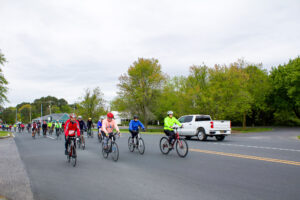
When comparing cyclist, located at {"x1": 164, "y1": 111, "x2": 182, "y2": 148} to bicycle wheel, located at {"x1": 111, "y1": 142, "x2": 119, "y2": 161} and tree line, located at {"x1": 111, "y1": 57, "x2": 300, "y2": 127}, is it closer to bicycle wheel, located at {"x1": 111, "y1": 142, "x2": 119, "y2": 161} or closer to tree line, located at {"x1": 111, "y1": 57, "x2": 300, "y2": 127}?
bicycle wheel, located at {"x1": 111, "y1": 142, "x2": 119, "y2": 161}

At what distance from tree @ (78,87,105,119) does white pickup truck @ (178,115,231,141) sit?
140ft

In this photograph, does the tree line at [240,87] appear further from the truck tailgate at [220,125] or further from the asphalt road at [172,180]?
the asphalt road at [172,180]

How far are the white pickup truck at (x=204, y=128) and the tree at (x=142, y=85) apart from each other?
28218mm

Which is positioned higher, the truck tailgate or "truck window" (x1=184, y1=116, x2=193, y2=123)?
"truck window" (x1=184, y1=116, x2=193, y2=123)

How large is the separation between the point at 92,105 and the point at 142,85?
58.3ft

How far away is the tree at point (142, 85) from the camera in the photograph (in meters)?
49.1

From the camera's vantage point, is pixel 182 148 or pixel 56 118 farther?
pixel 56 118

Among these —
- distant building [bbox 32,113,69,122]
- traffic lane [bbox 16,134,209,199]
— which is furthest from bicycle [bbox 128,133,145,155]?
distant building [bbox 32,113,69,122]

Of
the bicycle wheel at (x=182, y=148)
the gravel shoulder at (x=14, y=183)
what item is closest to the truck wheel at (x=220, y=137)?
the bicycle wheel at (x=182, y=148)

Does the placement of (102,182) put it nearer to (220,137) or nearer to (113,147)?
(113,147)

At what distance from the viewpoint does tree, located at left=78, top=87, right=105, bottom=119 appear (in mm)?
60906

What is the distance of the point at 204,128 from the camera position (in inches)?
757

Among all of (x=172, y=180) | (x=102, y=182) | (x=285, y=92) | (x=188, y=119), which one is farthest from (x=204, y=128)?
(x=285, y=92)

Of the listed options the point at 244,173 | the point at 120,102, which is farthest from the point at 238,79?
the point at 244,173
